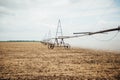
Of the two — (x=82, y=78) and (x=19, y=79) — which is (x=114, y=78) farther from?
(x=19, y=79)

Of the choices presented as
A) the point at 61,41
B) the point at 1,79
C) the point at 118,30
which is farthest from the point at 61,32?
the point at 1,79

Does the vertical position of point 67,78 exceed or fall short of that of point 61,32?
it falls short

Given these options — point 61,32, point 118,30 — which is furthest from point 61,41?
point 118,30

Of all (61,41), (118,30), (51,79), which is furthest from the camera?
(61,41)

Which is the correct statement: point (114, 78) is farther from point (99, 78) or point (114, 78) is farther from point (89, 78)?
point (89, 78)

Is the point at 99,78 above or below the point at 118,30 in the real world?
below

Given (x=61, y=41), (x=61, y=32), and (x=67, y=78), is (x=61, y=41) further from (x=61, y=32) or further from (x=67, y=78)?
(x=67, y=78)

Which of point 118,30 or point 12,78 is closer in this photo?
point 12,78

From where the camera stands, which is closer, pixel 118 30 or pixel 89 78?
pixel 89 78

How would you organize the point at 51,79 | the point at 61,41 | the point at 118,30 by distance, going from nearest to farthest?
the point at 51,79, the point at 118,30, the point at 61,41
